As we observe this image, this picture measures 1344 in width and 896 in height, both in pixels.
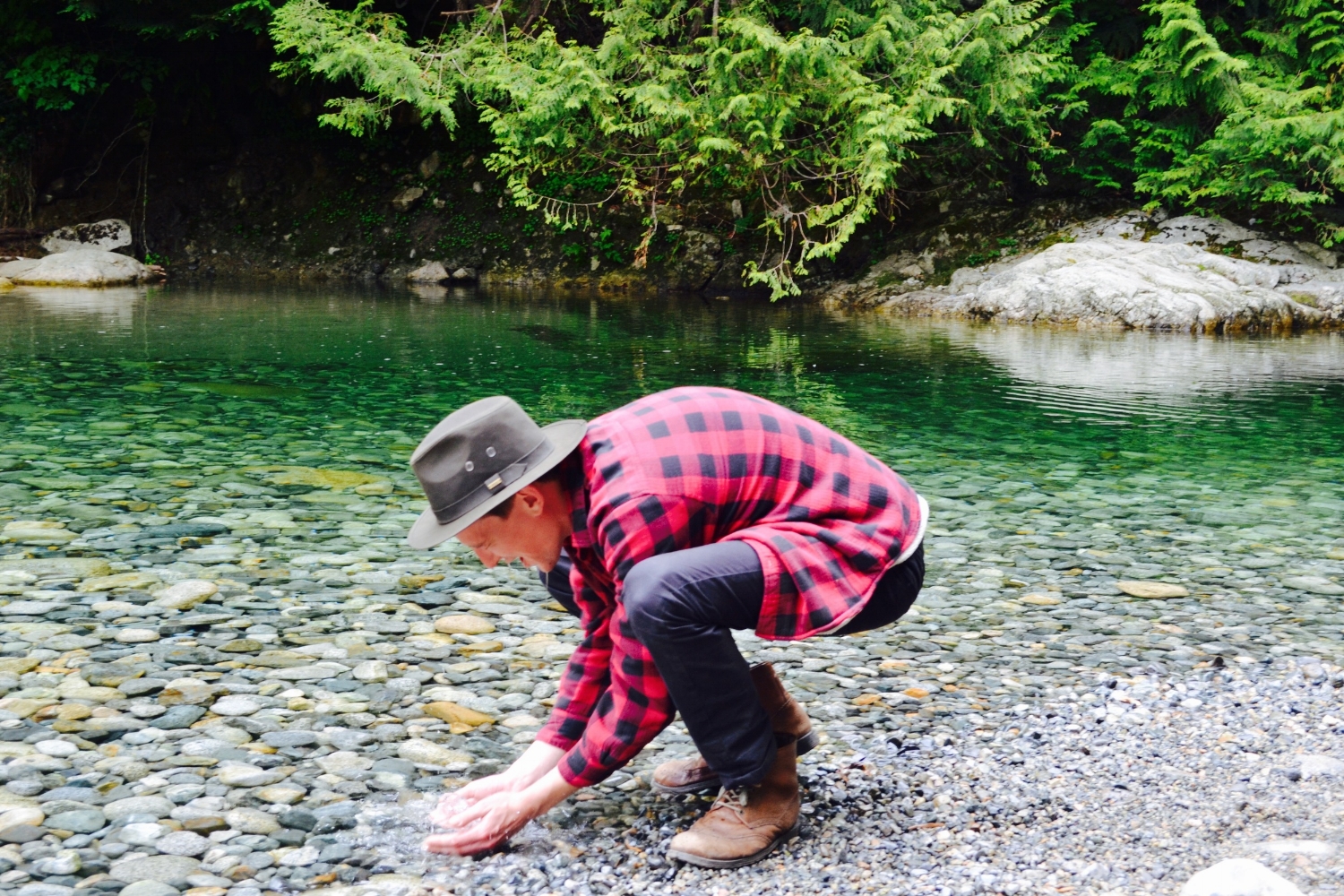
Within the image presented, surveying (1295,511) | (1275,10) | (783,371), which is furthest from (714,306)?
(1295,511)

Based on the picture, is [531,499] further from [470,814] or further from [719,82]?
[719,82]

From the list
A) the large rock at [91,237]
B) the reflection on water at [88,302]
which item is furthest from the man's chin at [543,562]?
the large rock at [91,237]

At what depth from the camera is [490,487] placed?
2.29 m

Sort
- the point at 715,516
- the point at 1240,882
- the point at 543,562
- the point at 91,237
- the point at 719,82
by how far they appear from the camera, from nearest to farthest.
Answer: the point at 1240,882 → the point at 715,516 → the point at 543,562 → the point at 719,82 → the point at 91,237

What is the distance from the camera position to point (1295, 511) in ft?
19.6

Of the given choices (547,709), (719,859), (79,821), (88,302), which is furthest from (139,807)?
(88,302)

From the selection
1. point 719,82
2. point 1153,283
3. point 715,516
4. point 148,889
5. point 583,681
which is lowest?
point 148,889

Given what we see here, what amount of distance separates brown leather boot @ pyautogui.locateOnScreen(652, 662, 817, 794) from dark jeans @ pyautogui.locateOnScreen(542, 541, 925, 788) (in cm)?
24

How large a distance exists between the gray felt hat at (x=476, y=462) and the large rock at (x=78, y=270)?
66.1 feet

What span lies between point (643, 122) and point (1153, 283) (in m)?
7.70

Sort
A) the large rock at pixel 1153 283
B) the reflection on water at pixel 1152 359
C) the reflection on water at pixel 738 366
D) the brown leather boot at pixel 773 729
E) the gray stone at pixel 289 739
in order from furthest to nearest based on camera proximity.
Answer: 1. the large rock at pixel 1153 283
2. the reflection on water at pixel 1152 359
3. the reflection on water at pixel 738 366
4. the gray stone at pixel 289 739
5. the brown leather boot at pixel 773 729

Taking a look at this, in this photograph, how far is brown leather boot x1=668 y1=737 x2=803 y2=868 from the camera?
255 centimetres

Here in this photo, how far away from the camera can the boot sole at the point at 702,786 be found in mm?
2914

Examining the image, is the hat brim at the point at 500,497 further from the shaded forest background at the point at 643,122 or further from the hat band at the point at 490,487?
the shaded forest background at the point at 643,122
